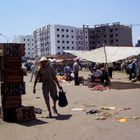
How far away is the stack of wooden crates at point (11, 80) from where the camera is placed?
11906mm

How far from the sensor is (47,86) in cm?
1259

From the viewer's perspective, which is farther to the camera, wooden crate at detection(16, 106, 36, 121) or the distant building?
the distant building

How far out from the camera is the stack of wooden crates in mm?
11906

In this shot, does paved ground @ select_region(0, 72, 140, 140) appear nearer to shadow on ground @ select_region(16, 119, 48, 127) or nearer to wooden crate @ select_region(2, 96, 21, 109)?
shadow on ground @ select_region(16, 119, 48, 127)

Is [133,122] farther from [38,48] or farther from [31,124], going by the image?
[38,48]

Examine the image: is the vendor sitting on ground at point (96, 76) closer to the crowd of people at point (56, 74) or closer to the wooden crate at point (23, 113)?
the crowd of people at point (56, 74)

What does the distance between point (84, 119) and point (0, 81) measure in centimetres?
269

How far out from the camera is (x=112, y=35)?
158 m

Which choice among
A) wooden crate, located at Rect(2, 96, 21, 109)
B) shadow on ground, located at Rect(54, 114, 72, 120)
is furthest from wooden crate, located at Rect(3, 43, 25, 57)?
shadow on ground, located at Rect(54, 114, 72, 120)

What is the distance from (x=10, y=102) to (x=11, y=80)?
0.61m

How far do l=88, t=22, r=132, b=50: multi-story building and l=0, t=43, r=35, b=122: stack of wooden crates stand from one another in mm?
144741

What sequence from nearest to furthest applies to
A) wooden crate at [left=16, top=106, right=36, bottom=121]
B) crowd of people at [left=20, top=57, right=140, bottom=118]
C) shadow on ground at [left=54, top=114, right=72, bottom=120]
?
wooden crate at [left=16, top=106, right=36, bottom=121] < shadow on ground at [left=54, top=114, right=72, bottom=120] < crowd of people at [left=20, top=57, right=140, bottom=118]

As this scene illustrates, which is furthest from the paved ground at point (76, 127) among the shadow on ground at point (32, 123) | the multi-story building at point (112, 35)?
the multi-story building at point (112, 35)

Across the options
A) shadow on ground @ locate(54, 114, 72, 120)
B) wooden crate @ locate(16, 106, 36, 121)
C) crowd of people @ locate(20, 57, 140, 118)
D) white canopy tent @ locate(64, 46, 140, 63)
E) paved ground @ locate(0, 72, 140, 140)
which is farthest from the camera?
white canopy tent @ locate(64, 46, 140, 63)
